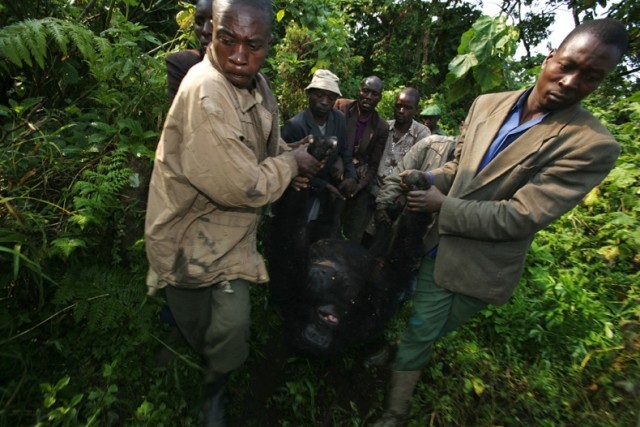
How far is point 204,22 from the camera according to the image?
2.53 meters

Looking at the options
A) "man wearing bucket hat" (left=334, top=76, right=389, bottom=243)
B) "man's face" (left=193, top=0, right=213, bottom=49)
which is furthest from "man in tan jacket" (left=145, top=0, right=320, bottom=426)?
"man wearing bucket hat" (left=334, top=76, right=389, bottom=243)

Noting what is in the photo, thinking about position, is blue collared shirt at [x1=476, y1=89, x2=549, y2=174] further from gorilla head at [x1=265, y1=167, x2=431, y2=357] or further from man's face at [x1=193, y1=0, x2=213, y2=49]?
man's face at [x1=193, y1=0, x2=213, y2=49]

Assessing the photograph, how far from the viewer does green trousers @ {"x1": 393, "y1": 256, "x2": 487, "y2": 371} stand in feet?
7.45

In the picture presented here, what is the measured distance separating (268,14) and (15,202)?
2.05 meters

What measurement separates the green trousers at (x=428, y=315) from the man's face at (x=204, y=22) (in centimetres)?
200

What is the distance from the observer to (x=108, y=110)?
3043 millimetres

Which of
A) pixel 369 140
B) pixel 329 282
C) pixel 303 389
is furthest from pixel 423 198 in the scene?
pixel 369 140

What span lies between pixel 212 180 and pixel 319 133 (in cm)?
238

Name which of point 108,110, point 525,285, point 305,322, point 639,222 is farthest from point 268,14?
point 639,222

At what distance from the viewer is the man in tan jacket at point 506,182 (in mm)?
1759

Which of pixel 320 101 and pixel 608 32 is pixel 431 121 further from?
pixel 608 32

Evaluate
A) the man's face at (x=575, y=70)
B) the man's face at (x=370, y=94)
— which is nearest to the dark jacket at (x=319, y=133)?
the man's face at (x=370, y=94)

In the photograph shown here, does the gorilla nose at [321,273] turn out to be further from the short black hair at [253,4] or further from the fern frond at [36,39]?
the fern frond at [36,39]

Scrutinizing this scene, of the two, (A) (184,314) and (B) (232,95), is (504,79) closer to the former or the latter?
(B) (232,95)
